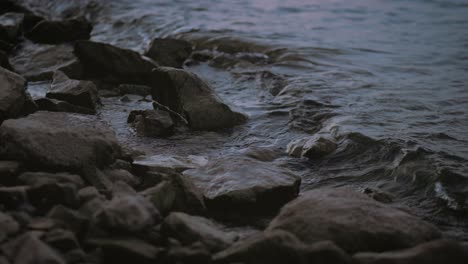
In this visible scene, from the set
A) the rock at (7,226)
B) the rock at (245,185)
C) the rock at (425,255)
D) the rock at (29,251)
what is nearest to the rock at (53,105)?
the rock at (245,185)

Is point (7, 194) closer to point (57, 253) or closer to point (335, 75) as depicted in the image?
point (57, 253)

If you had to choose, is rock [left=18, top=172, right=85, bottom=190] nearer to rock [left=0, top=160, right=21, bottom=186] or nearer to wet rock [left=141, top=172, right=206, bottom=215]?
rock [left=0, top=160, right=21, bottom=186]

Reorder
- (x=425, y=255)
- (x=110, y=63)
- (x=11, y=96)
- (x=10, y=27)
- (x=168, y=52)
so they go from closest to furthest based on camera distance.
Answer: (x=425, y=255), (x=11, y=96), (x=110, y=63), (x=168, y=52), (x=10, y=27)

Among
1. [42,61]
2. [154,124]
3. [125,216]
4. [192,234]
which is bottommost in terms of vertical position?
[42,61]

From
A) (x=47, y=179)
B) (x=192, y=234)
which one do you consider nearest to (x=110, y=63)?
(x=47, y=179)

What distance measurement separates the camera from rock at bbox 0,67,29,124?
370 cm

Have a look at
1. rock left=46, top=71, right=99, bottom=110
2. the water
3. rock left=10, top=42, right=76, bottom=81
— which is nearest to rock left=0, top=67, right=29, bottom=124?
rock left=46, top=71, right=99, bottom=110

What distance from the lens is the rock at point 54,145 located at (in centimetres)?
301

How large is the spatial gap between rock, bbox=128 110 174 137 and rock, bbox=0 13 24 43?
365cm

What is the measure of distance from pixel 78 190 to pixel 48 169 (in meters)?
0.35

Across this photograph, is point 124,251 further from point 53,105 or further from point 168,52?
point 168,52

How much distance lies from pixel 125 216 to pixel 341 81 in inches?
163

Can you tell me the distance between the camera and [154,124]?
453 cm

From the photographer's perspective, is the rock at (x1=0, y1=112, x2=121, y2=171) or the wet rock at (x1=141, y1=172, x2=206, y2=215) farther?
the rock at (x1=0, y1=112, x2=121, y2=171)
